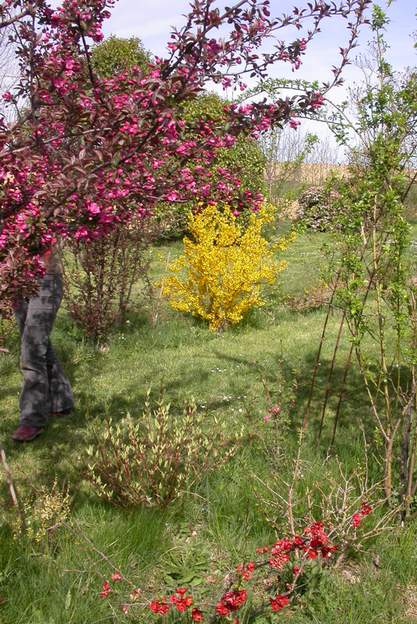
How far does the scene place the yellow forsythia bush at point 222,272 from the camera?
24.2ft

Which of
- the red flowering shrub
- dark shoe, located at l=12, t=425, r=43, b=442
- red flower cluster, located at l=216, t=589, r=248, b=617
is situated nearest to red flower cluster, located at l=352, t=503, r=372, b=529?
the red flowering shrub

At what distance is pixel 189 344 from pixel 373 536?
4.36 meters

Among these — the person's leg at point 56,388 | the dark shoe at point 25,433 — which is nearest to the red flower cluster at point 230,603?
the dark shoe at point 25,433

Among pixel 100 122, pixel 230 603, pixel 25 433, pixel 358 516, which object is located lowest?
pixel 25 433

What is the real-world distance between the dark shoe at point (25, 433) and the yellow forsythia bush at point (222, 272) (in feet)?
10.9

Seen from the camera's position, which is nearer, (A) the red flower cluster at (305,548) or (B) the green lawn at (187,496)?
(A) the red flower cluster at (305,548)

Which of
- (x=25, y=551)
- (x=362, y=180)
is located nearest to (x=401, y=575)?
(x=25, y=551)

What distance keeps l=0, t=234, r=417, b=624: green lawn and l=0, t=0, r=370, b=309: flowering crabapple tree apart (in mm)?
1214

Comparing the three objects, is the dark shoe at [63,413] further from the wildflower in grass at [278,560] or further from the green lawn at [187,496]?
the wildflower in grass at [278,560]

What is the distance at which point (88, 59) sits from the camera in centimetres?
268

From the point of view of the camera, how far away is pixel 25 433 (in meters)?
4.47

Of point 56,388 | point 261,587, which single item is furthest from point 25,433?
point 261,587

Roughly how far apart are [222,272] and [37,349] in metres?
3.33

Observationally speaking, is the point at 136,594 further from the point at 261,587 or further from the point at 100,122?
the point at 100,122
